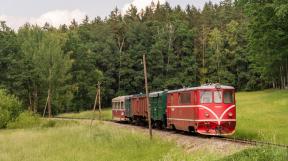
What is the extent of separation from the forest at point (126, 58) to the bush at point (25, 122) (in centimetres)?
1716

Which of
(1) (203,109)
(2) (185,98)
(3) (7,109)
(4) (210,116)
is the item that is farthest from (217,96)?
(3) (7,109)

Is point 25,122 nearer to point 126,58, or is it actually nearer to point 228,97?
point 228,97

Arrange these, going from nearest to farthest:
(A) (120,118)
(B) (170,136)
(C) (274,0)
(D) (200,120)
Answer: (D) (200,120)
(B) (170,136)
(C) (274,0)
(A) (120,118)

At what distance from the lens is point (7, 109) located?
59594 millimetres

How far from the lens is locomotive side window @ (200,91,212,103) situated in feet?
93.5

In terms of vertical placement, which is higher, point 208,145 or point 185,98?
point 185,98

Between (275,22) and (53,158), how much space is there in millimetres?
21867

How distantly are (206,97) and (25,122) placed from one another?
35.7 m

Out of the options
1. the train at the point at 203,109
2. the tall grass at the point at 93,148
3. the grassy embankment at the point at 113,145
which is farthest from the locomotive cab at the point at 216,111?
the tall grass at the point at 93,148

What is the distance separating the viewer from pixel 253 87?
9394 centimetres

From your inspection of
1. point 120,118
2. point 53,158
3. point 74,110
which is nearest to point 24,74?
point 74,110

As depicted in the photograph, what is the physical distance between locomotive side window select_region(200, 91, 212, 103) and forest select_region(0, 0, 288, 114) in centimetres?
4970

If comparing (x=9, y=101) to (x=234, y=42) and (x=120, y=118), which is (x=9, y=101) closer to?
(x=120, y=118)

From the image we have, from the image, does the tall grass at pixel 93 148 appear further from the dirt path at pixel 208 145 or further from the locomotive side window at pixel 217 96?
the locomotive side window at pixel 217 96
